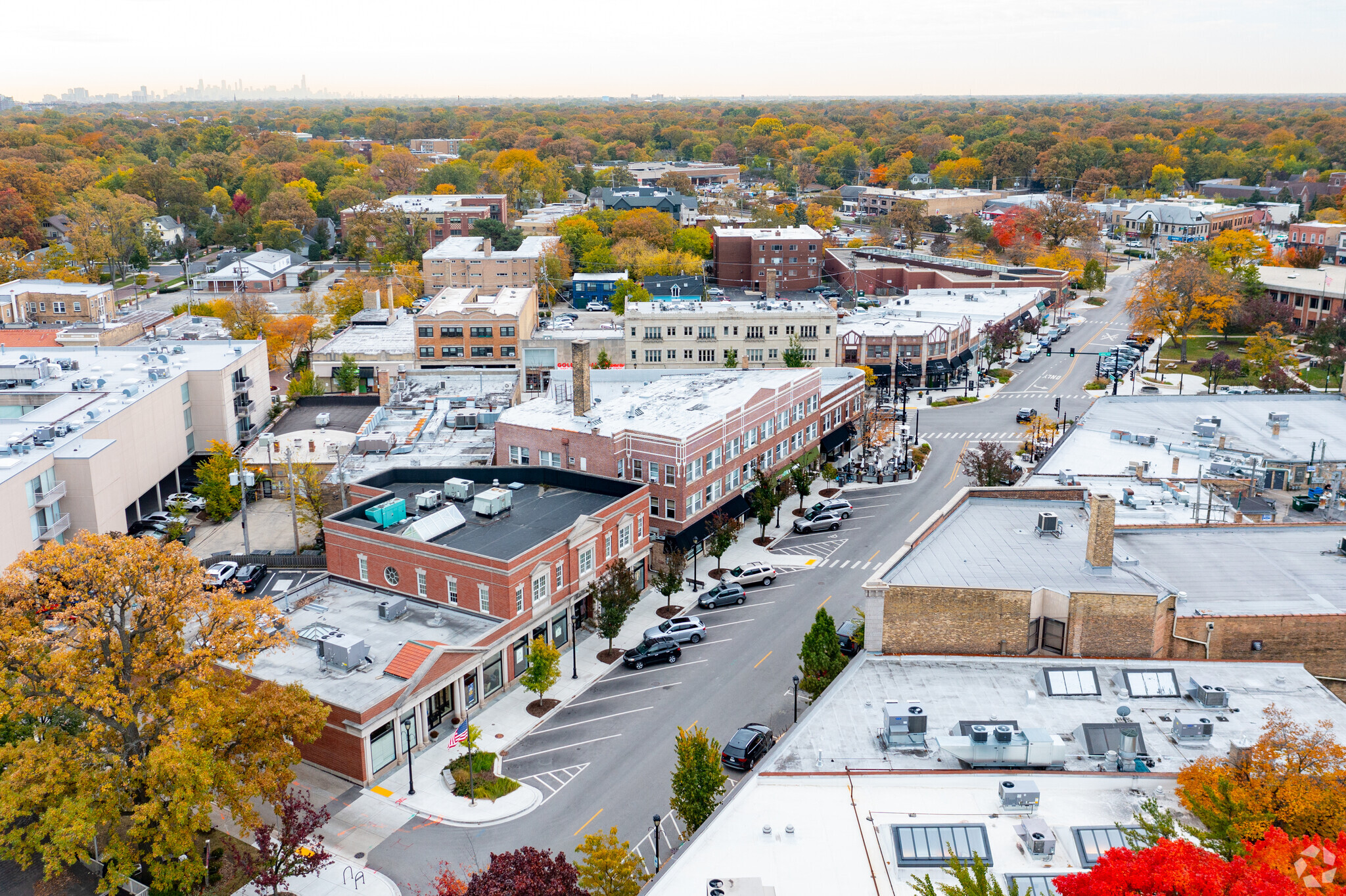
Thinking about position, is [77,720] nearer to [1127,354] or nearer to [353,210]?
[1127,354]

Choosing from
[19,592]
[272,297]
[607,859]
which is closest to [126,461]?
[19,592]

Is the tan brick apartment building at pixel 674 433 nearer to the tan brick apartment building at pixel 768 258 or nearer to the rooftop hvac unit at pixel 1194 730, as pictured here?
the rooftop hvac unit at pixel 1194 730

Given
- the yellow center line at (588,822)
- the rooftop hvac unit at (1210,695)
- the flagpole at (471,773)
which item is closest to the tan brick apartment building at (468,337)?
the flagpole at (471,773)

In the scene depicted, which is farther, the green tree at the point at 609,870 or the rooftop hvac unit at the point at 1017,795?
the green tree at the point at 609,870

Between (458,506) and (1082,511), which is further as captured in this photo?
(458,506)

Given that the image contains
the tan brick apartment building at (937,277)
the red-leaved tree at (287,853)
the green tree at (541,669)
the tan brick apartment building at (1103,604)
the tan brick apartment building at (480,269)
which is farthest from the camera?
the tan brick apartment building at (937,277)

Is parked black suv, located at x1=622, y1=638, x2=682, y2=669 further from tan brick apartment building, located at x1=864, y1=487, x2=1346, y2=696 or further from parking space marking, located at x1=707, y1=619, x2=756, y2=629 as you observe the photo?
tan brick apartment building, located at x1=864, y1=487, x2=1346, y2=696
